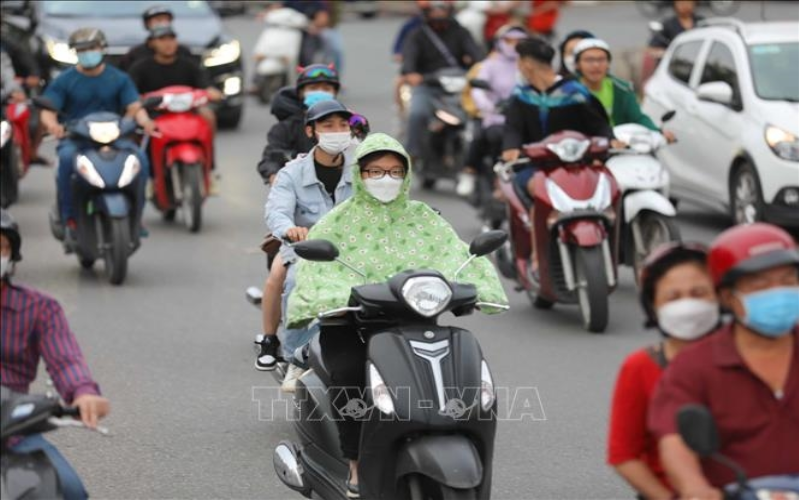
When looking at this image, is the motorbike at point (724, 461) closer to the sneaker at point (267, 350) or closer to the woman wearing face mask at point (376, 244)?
the woman wearing face mask at point (376, 244)

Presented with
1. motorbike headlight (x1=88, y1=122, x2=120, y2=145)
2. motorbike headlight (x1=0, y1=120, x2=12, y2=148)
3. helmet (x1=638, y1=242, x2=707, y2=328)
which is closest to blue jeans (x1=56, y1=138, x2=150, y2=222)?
motorbike headlight (x1=88, y1=122, x2=120, y2=145)

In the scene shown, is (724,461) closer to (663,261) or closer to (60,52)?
(663,261)

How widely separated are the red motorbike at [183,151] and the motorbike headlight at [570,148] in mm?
4618

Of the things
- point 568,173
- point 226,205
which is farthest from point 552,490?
point 226,205

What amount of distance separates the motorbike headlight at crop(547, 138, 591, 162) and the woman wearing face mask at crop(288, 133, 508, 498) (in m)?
4.60

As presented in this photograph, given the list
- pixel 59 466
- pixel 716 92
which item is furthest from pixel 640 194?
pixel 59 466

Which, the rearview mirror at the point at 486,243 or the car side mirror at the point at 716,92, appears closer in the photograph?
the rearview mirror at the point at 486,243

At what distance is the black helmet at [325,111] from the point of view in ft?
31.2

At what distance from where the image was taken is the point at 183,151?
16469 mm

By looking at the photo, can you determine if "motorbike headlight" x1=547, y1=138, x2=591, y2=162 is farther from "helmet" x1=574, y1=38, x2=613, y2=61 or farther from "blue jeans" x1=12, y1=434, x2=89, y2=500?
"blue jeans" x1=12, y1=434, x2=89, y2=500

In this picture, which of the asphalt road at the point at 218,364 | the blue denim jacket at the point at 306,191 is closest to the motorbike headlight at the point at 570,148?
the asphalt road at the point at 218,364

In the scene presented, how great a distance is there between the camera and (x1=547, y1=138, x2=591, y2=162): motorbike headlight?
494 inches

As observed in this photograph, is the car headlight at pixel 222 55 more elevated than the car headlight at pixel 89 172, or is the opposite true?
the car headlight at pixel 89 172

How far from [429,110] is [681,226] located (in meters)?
2.98
